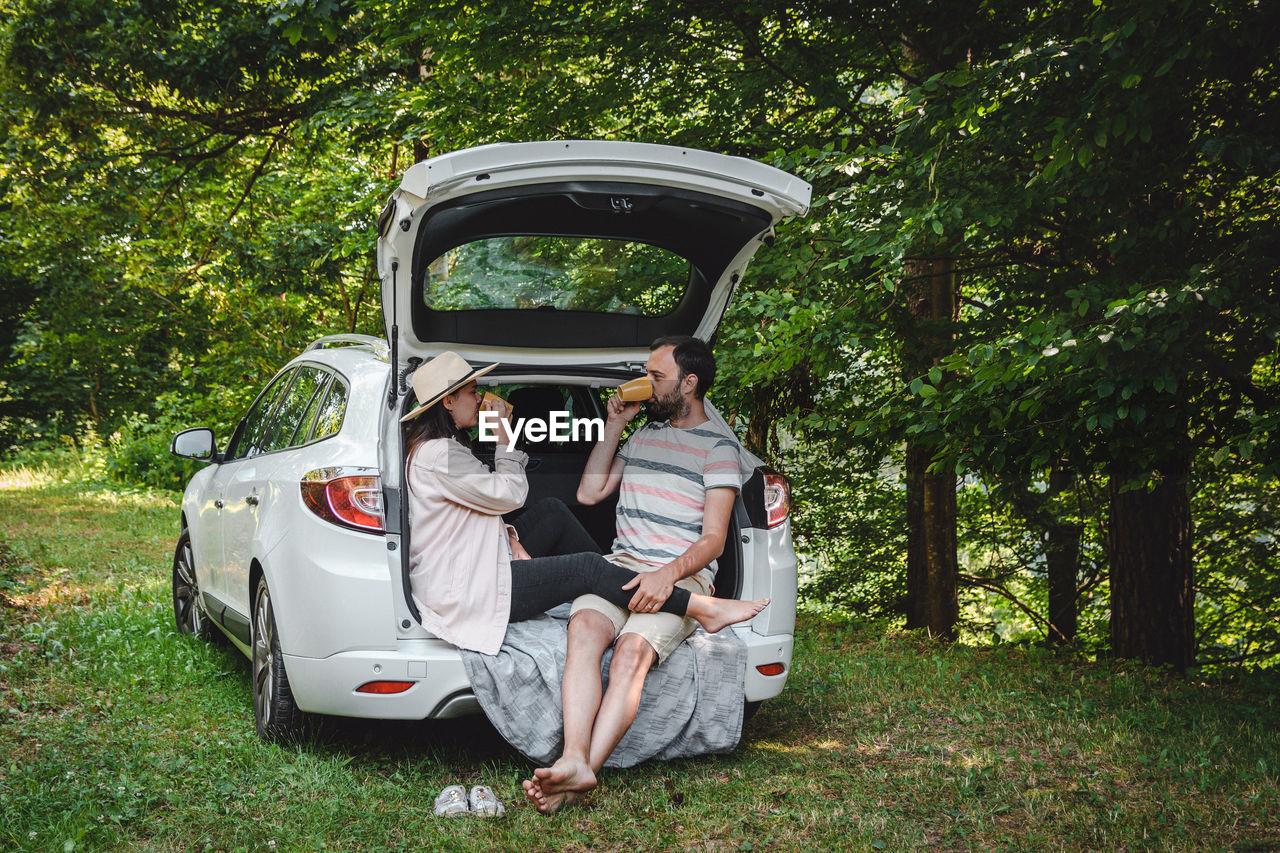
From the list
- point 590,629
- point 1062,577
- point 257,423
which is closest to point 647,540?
point 590,629

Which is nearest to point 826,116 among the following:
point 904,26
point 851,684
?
point 904,26

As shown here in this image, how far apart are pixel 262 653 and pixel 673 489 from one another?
1747mm

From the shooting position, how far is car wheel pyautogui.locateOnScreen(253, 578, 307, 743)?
390cm

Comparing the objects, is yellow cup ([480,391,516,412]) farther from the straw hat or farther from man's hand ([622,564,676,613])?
man's hand ([622,564,676,613])

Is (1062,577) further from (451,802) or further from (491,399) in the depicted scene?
(451,802)

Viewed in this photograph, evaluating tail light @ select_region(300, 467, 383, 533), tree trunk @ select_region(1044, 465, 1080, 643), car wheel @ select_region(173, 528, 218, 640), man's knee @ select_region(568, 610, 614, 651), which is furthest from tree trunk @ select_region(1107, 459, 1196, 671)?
car wheel @ select_region(173, 528, 218, 640)

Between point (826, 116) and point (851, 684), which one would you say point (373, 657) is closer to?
point (851, 684)

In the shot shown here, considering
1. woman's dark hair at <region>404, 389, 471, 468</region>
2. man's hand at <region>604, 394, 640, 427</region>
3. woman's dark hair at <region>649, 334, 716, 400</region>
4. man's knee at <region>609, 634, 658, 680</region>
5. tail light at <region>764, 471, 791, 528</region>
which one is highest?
woman's dark hair at <region>649, 334, 716, 400</region>

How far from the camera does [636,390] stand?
4.37m

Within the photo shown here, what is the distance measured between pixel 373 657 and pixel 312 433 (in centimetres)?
111

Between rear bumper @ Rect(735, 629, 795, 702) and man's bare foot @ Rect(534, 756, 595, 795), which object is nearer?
man's bare foot @ Rect(534, 756, 595, 795)

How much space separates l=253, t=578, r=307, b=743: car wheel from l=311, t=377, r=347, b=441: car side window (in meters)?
0.62

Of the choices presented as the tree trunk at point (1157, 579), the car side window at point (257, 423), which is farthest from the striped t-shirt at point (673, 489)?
the tree trunk at point (1157, 579)

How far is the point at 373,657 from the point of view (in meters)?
3.57
